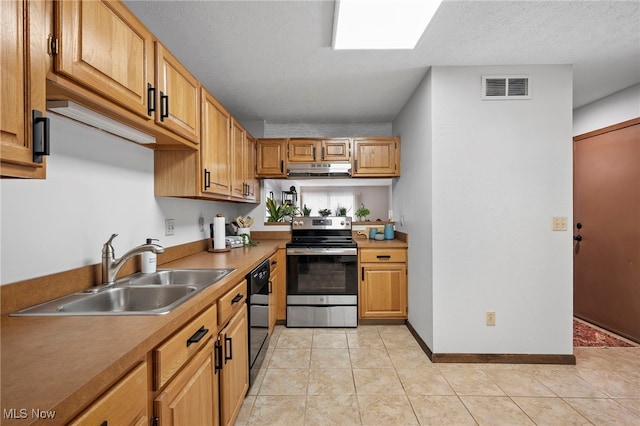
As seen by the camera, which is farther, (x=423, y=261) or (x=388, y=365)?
(x=423, y=261)

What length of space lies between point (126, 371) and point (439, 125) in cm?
260

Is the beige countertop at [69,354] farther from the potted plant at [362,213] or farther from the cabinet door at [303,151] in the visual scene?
the potted plant at [362,213]

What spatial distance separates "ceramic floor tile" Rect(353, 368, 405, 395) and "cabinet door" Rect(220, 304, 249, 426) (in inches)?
31.9

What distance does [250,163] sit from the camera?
3576mm

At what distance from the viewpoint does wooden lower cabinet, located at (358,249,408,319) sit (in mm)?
3436

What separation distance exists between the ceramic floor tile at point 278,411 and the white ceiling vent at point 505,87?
8.93 feet

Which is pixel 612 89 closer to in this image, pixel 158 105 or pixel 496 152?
pixel 496 152

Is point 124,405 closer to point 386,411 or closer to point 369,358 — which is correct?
point 386,411

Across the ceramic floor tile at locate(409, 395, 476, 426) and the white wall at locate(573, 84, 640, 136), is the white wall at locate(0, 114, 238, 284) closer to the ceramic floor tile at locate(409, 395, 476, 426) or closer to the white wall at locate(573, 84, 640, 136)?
the ceramic floor tile at locate(409, 395, 476, 426)

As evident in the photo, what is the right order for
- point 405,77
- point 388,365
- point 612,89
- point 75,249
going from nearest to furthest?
point 75,249 < point 388,365 < point 405,77 < point 612,89

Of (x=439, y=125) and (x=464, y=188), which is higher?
(x=439, y=125)

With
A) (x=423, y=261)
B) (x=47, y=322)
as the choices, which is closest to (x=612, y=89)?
(x=423, y=261)

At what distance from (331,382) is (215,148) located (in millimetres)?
1945

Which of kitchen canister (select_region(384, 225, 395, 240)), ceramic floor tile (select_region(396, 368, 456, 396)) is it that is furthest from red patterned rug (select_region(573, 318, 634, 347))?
kitchen canister (select_region(384, 225, 395, 240))
